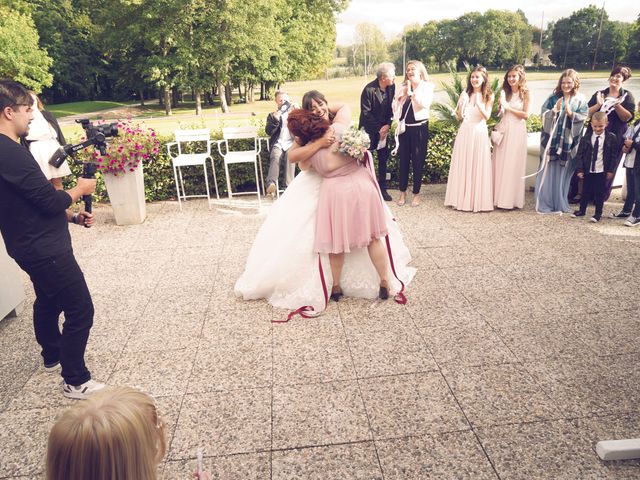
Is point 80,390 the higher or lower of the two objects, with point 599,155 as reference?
lower

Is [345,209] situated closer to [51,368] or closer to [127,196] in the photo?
[51,368]

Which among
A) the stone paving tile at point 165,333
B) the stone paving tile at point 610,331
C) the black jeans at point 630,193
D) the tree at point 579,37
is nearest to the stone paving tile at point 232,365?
the stone paving tile at point 165,333

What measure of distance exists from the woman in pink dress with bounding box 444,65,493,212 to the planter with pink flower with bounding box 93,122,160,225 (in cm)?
495

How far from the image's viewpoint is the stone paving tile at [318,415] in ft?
9.32

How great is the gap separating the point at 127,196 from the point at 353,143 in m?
4.58

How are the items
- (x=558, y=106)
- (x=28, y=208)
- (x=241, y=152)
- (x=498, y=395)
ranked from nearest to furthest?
(x=28, y=208), (x=498, y=395), (x=558, y=106), (x=241, y=152)

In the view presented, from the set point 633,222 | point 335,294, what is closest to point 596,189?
point 633,222

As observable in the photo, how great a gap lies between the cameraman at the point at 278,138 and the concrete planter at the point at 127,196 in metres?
2.16

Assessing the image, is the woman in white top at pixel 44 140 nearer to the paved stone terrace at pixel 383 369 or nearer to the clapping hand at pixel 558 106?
the paved stone terrace at pixel 383 369

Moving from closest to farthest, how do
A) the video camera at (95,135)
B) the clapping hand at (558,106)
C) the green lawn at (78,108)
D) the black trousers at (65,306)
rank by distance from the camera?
the black trousers at (65,306) < the video camera at (95,135) < the clapping hand at (558,106) < the green lawn at (78,108)

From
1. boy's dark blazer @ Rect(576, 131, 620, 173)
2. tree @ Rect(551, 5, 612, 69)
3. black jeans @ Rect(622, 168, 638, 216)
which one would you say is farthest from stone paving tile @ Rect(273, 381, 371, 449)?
tree @ Rect(551, 5, 612, 69)

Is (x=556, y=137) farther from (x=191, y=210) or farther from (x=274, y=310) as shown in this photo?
(x=191, y=210)

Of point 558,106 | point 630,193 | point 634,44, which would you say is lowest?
point 630,193

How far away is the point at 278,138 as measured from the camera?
828 centimetres
